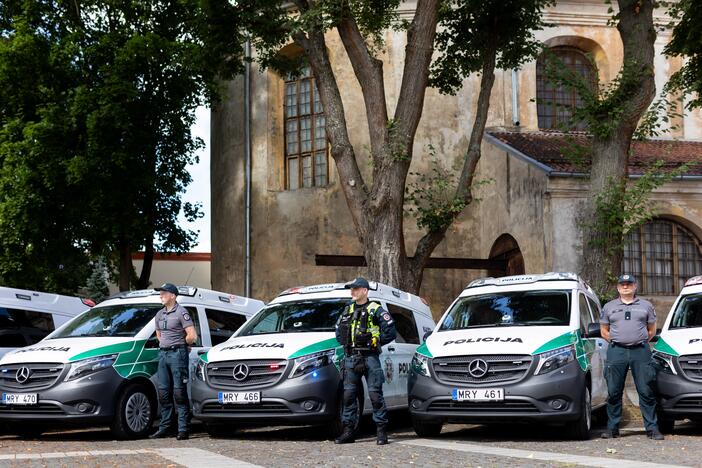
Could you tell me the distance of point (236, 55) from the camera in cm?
2019

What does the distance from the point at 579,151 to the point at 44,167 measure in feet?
46.3

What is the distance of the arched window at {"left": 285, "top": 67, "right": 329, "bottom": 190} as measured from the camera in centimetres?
2931

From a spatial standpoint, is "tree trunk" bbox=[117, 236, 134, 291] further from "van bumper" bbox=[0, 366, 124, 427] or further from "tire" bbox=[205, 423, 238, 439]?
"van bumper" bbox=[0, 366, 124, 427]

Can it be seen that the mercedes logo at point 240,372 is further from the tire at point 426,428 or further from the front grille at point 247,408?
the tire at point 426,428

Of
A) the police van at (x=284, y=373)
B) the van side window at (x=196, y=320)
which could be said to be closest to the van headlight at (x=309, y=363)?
the police van at (x=284, y=373)

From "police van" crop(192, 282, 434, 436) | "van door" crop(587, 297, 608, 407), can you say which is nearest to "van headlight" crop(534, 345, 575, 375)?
"van door" crop(587, 297, 608, 407)

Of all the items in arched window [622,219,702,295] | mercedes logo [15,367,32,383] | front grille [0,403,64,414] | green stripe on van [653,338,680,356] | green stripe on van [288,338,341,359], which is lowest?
front grille [0,403,64,414]

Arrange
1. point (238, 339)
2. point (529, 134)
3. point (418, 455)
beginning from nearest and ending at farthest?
point (418, 455) < point (238, 339) < point (529, 134)

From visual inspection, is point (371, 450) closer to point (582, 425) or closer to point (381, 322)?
point (381, 322)

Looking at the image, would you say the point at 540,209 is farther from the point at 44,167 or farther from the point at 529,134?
the point at 44,167

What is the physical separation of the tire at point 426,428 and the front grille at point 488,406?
0.68 m

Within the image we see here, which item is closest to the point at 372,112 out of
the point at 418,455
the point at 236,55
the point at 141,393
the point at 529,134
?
the point at 236,55

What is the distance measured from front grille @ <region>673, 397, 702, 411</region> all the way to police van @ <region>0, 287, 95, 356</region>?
894 centimetres

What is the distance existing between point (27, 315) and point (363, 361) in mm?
5911
